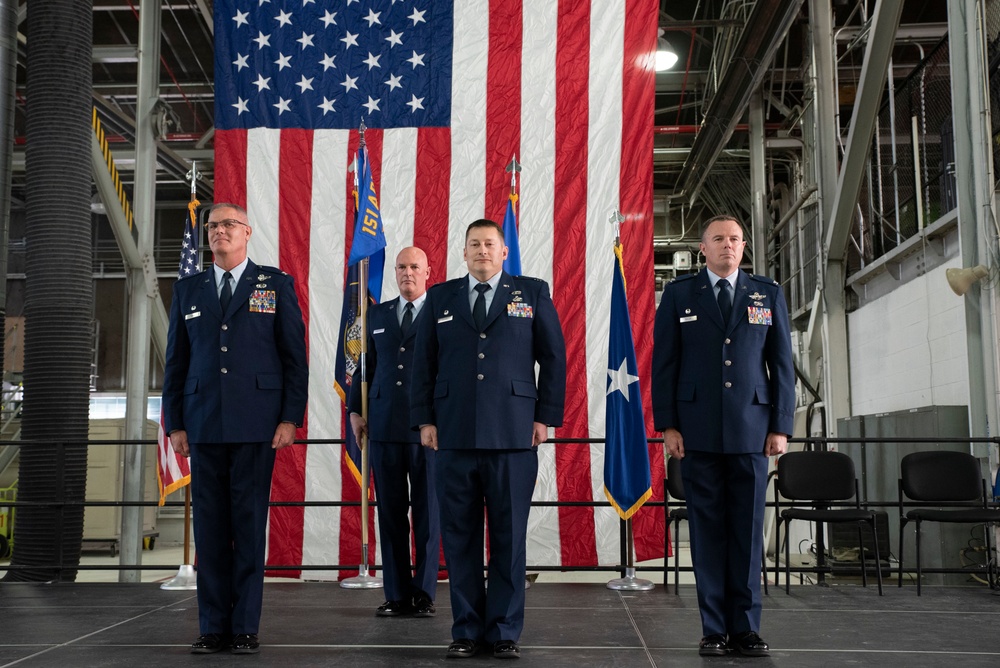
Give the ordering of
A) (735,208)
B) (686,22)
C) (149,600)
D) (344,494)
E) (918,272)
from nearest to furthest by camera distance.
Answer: (149,600) < (344,494) < (918,272) < (686,22) < (735,208)

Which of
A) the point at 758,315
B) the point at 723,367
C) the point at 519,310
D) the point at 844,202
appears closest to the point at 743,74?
the point at 844,202

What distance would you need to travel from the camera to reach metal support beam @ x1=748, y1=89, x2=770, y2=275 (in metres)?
11.2

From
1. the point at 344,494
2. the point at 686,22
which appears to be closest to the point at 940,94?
the point at 686,22

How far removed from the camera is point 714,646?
332 centimetres

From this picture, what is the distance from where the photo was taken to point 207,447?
348 cm

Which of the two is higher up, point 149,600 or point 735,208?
point 735,208

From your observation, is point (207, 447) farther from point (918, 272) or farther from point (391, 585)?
point (918, 272)

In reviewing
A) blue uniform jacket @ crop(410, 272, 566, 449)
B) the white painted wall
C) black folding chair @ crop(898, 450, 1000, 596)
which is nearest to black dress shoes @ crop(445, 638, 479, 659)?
blue uniform jacket @ crop(410, 272, 566, 449)

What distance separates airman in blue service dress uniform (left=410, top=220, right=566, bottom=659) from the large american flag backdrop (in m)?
2.62

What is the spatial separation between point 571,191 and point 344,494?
2.50 metres

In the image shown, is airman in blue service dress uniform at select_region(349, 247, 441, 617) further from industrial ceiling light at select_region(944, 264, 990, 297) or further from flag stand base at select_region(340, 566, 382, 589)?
industrial ceiling light at select_region(944, 264, 990, 297)

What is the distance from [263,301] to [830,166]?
6.91 meters

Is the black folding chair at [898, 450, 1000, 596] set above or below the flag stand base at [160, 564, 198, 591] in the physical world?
above

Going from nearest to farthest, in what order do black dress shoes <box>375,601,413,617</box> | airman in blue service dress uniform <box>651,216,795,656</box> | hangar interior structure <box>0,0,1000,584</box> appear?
airman in blue service dress uniform <box>651,216,795,656</box>
black dress shoes <box>375,601,413,617</box>
hangar interior structure <box>0,0,1000,584</box>
